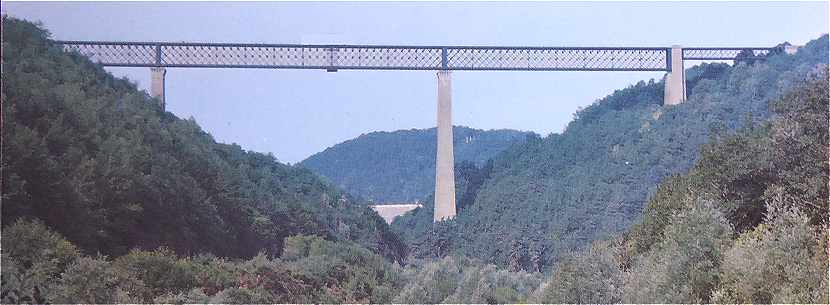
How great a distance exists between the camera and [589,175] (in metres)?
52.4

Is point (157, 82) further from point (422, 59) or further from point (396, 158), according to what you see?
point (396, 158)

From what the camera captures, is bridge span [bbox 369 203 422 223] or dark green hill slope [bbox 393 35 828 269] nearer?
dark green hill slope [bbox 393 35 828 269]

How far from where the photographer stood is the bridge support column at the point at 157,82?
4172 centimetres

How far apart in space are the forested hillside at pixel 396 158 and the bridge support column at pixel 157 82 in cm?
3623

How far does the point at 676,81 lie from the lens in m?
51.8

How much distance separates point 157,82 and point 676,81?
2690cm

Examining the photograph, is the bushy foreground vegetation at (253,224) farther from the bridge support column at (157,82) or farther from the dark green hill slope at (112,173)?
the bridge support column at (157,82)

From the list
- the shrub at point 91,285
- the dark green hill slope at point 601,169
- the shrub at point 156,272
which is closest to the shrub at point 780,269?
the shrub at point 91,285

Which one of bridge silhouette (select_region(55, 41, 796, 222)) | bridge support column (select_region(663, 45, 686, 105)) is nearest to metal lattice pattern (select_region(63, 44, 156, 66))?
bridge silhouette (select_region(55, 41, 796, 222))

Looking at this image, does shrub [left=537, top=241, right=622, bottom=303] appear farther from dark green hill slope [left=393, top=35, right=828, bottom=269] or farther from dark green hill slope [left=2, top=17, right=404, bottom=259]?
dark green hill slope [left=393, top=35, right=828, bottom=269]

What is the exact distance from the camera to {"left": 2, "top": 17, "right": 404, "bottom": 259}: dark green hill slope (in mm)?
17500

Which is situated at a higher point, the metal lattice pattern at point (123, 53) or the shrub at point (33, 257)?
the metal lattice pattern at point (123, 53)

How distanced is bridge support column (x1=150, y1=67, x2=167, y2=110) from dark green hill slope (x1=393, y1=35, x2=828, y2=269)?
14.4 m

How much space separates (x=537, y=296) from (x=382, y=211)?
47.1m
